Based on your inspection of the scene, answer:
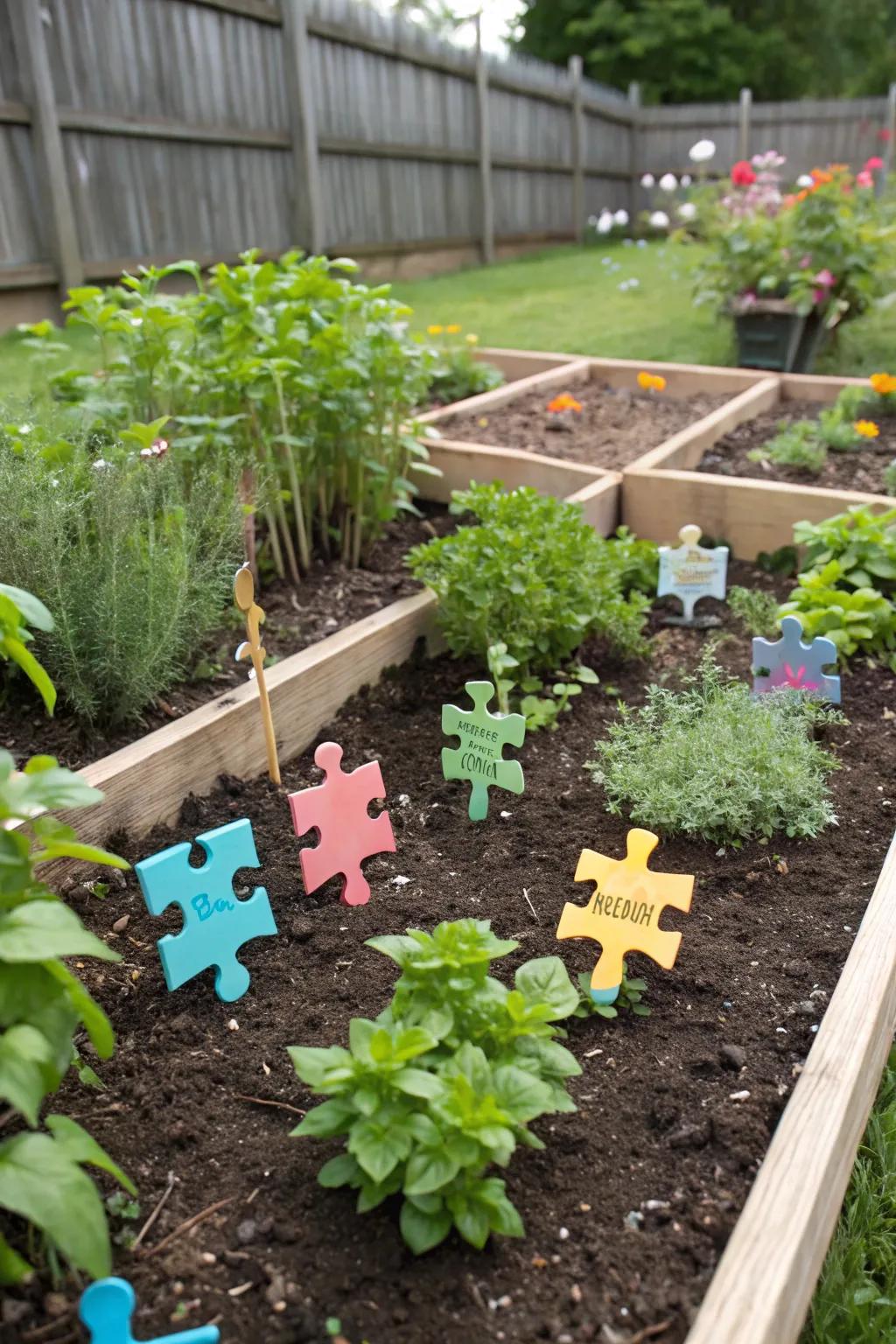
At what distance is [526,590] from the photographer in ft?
8.32

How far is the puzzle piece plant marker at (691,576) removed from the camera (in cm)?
297

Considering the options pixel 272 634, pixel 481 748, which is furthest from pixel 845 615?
pixel 272 634

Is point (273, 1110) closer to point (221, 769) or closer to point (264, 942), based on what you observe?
point (264, 942)

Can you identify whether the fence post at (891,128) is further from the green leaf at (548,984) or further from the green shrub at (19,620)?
the green shrub at (19,620)

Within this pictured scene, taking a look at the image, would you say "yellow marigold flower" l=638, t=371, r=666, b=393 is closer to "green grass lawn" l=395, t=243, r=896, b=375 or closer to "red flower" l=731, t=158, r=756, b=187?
"green grass lawn" l=395, t=243, r=896, b=375

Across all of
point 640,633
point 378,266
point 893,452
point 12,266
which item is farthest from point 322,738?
point 378,266

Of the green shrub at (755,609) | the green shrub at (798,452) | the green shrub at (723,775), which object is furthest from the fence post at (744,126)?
the green shrub at (723,775)

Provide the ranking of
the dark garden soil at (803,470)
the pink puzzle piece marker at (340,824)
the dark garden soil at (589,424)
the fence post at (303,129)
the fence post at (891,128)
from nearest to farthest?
the pink puzzle piece marker at (340,824)
the dark garden soil at (803,470)
the dark garden soil at (589,424)
the fence post at (303,129)
the fence post at (891,128)

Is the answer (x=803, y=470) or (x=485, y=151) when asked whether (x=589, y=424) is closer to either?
(x=803, y=470)

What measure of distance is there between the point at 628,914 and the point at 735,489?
2.04 m

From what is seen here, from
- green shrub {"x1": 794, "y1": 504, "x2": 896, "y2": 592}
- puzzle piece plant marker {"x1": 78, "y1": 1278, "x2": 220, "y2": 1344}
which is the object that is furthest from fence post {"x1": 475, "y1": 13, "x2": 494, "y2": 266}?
puzzle piece plant marker {"x1": 78, "y1": 1278, "x2": 220, "y2": 1344}

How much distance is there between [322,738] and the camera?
2.52 meters

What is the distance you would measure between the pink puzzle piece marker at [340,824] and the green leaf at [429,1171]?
706 millimetres

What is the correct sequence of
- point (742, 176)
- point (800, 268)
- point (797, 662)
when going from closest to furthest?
1. point (797, 662)
2. point (800, 268)
3. point (742, 176)
